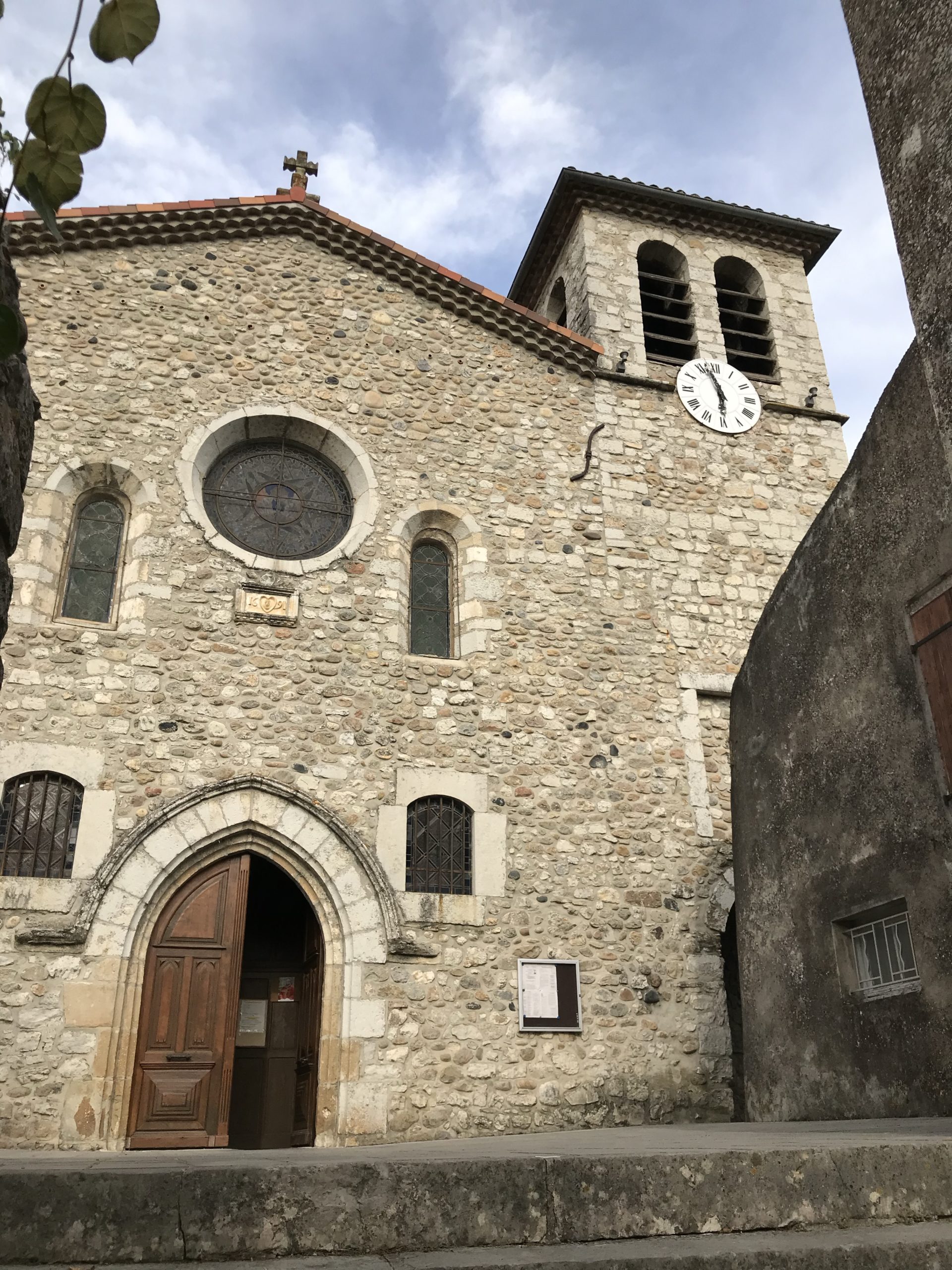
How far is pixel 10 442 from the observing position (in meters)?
2.21

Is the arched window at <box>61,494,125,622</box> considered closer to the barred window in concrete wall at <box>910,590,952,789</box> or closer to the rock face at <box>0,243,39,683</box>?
the barred window in concrete wall at <box>910,590,952,789</box>

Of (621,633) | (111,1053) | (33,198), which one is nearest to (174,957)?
(111,1053)

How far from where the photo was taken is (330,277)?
1046 centimetres

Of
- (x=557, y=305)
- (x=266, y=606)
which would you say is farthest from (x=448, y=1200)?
(x=557, y=305)

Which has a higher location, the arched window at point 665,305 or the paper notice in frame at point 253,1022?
the arched window at point 665,305

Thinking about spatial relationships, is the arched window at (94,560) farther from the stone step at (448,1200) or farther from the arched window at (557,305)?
the arched window at (557,305)

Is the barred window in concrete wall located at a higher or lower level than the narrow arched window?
lower

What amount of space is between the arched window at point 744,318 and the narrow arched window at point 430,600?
4.83 m

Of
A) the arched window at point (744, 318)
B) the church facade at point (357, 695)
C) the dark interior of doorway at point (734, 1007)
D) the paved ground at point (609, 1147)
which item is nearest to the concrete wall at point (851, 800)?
the paved ground at point (609, 1147)

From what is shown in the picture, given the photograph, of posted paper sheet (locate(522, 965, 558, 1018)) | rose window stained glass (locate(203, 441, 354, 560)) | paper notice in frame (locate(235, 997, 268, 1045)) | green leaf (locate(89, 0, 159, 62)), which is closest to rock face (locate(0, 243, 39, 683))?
green leaf (locate(89, 0, 159, 62))

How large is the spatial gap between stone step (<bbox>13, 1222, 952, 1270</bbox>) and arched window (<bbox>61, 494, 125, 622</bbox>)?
6949 mm

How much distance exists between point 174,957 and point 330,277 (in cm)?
668

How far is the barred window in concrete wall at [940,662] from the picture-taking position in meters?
5.12

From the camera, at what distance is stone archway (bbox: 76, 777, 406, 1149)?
7.27m
